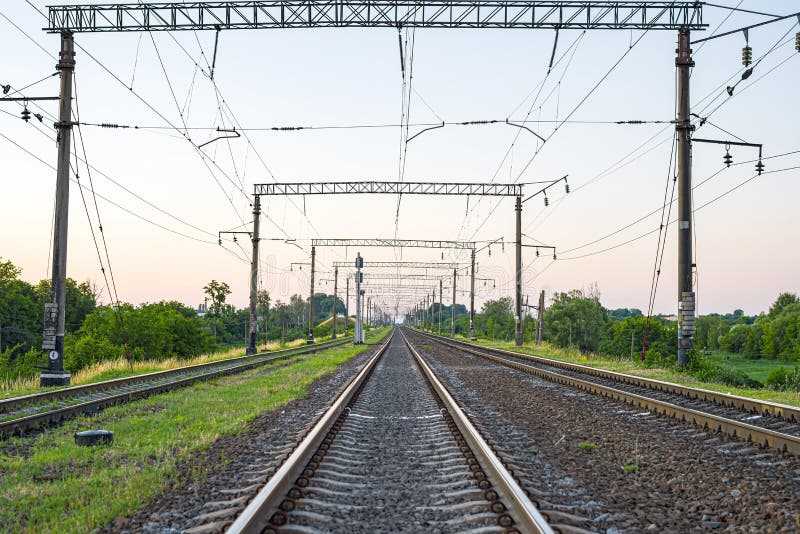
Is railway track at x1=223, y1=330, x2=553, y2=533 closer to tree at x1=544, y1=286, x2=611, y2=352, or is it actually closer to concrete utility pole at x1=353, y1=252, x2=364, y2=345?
concrete utility pole at x1=353, y1=252, x2=364, y2=345

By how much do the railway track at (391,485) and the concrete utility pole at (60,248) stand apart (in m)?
10.5

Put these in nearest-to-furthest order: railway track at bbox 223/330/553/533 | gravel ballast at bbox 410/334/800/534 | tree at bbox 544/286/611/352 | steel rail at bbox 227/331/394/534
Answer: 1. steel rail at bbox 227/331/394/534
2. railway track at bbox 223/330/553/533
3. gravel ballast at bbox 410/334/800/534
4. tree at bbox 544/286/611/352

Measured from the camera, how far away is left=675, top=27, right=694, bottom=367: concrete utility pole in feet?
71.2

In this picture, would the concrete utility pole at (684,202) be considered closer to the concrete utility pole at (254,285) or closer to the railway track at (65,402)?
the railway track at (65,402)

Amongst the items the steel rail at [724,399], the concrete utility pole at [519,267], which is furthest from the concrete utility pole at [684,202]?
the concrete utility pole at [519,267]

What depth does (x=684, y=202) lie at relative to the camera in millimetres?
22219

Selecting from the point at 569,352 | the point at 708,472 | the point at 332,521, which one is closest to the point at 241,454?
the point at 332,521

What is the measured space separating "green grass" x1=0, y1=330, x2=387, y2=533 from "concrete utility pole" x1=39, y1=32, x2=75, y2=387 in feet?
14.6

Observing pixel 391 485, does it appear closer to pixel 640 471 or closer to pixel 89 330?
pixel 640 471

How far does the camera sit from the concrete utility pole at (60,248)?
731 inches

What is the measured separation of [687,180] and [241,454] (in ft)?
59.8

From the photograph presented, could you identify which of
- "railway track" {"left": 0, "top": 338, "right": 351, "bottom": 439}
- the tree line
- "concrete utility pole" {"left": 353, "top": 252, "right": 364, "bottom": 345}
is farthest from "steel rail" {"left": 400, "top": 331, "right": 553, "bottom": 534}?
"concrete utility pole" {"left": 353, "top": 252, "right": 364, "bottom": 345}

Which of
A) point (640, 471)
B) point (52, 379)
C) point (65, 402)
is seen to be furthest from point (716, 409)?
point (52, 379)

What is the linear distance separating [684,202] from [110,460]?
19225 millimetres
